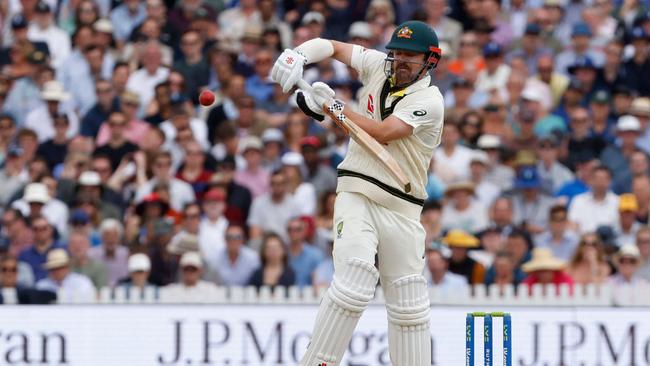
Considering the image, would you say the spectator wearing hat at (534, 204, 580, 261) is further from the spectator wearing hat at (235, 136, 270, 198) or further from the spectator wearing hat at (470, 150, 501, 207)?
the spectator wearing hat at (235, 136, 270, 198)

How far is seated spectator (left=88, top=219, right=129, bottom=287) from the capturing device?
46.4 feet

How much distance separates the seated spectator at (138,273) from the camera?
45.0 feet

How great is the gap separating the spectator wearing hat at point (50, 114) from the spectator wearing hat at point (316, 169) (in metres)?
2.22

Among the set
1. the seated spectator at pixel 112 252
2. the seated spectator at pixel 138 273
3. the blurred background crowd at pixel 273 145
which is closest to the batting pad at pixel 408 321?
the blurred background crowd at pixel 273 145

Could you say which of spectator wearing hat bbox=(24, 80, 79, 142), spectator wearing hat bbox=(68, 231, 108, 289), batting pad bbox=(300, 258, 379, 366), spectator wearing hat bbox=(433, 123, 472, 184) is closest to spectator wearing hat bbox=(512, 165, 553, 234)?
spectator wearing hat bbox=(433, 123, 472, 184)

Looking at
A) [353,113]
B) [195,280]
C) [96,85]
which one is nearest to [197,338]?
[195,280]

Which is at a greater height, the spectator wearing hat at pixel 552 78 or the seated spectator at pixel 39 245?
the spectator wearing hat at pixel 552 78

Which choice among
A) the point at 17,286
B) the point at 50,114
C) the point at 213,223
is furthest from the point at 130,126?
the point at 17,286

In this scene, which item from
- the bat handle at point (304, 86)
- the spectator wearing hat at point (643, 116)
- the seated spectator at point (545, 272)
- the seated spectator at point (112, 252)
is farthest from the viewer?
the spectator wearing hat at point (643, 116)

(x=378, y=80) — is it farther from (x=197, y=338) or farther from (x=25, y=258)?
(x=25, y=258)

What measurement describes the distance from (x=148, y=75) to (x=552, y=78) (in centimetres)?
381

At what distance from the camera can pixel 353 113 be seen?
9.17 metres

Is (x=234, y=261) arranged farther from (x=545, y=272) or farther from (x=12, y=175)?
(x=545, y=272)

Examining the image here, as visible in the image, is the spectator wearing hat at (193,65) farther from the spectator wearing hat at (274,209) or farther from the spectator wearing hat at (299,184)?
the spectator wearing hat at (274,209)
